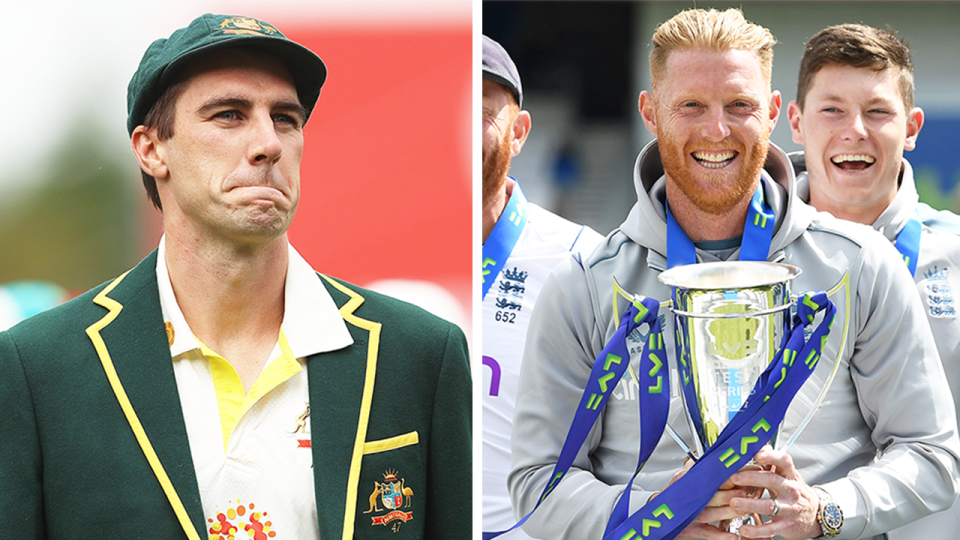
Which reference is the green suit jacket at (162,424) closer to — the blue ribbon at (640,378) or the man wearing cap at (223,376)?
the man wearing cap at (223,376)

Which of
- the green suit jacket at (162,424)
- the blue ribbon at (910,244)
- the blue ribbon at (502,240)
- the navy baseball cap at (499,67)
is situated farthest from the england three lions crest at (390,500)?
the blue ribbon at (910,244)

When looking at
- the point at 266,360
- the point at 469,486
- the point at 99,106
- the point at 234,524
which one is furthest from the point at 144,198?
the point at 469,486

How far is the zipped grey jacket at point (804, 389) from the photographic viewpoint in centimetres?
202

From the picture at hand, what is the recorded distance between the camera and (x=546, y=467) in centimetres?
219

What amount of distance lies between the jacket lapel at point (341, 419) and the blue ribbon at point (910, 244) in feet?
4.10

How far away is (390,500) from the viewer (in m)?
2.07

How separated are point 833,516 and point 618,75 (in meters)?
1.13

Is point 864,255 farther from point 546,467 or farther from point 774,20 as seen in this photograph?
point 546,467

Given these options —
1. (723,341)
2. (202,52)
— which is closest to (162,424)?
(202,52)

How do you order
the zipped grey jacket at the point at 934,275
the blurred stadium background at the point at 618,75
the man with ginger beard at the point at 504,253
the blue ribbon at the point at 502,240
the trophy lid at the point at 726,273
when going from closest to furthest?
the trophy lid at the point at 726,273 < the zipped grey jacket at the point at 934,275 < the blurred stadium background at the point at 618,75 < the man with ginger beard at the point at 504,253 < the blue ribbon at the point at 502,240

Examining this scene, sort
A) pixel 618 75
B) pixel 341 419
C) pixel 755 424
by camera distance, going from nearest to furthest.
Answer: pixel 755 424, pixel 341 419, pixel 618 75

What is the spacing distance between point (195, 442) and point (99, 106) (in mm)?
805

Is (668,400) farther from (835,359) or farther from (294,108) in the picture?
(294,108)

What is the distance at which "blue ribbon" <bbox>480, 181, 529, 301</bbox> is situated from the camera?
2521 millimetres
